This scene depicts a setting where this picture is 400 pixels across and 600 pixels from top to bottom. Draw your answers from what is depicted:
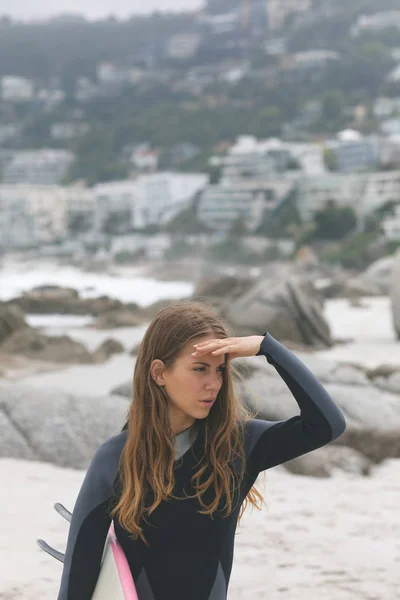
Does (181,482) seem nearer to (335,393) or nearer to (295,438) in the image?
(295,438)

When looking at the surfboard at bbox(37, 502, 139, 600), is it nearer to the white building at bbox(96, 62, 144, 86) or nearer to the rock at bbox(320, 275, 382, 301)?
the rock at bbox(320, 275, 382, 301)

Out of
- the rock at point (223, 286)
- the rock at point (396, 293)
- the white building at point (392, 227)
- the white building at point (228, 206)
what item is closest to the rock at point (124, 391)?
the rock at point (396, 293)

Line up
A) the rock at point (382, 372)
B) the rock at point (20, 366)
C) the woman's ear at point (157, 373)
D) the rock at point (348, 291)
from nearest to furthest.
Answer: the woman's ear at point (157, 373), the rock at point (382, 372), the rock at point (20, 366), the rock at point (348, 291)

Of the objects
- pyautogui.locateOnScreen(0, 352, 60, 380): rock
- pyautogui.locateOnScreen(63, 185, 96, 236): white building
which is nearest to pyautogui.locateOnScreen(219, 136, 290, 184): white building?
pyautogui.locateOnScreen(63, 185, 96, 236): white building

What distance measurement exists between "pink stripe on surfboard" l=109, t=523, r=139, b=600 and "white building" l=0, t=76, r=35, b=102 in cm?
14773

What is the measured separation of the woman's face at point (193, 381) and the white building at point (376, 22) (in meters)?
141

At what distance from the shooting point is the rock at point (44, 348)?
12031mm

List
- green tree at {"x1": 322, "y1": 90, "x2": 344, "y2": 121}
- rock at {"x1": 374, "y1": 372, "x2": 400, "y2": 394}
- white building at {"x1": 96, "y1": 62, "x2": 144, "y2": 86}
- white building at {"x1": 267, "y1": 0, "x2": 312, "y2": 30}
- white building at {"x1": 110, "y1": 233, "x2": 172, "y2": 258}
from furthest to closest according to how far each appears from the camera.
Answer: white building at {"x1": 267, "y1": 0, "x2": 312, "y2": 30} < white building at {"x1": 96, "y1": 62, "x2": 144, "y2": 86} < green tree at {"x1": 322, "y1": 90, "x2": 344, "y2": 121} < white building at {"x1": 110, "y1": 233, "x2": 172, "y2": 258} < rock at {"x1": 374, "y1": 372, "x2": 400, "y2": 394}

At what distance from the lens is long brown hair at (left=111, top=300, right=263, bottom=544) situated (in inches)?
80.3

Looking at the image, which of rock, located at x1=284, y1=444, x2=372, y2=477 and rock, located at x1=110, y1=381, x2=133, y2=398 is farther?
rock, located at x1=110, y1=381, x2=133, y2=398

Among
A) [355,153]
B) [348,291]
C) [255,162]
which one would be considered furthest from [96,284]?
[355,153]

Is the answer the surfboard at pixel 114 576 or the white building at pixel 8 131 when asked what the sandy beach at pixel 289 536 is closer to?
the surfboard at pixel 114 576

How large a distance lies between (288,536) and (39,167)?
11677 centimetres

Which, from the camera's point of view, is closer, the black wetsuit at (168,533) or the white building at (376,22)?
the black wetsuit at (168,533)
